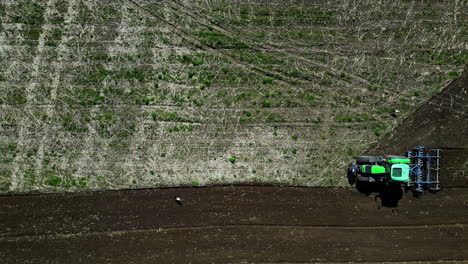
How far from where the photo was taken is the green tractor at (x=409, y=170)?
28.2ft

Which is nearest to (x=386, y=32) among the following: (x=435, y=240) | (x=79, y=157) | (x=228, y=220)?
(x=435, y=240)

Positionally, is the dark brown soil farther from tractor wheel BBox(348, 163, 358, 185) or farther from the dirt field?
tractor wheel BBox(348, 163, 358, 185)

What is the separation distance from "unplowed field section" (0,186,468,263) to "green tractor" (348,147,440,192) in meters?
0.37

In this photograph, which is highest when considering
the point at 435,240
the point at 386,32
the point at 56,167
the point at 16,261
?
the point at 386,32

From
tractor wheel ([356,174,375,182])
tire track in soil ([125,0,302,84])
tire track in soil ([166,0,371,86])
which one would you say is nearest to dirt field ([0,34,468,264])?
tractor wheel ([356,174,375,182])

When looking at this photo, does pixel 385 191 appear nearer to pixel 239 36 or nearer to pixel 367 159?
pixel 367 159

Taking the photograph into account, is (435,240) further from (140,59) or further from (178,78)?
(140,59)

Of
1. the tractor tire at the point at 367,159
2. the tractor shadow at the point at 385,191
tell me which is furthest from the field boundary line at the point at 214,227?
the tractor tire at the point at 367,159

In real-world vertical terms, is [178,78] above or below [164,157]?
above

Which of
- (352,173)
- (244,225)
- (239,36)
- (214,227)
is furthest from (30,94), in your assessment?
(352,173)

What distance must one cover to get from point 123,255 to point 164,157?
2.65m

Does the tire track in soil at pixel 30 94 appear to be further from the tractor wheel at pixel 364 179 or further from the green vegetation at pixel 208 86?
the tractor wheel at pixel 364 179

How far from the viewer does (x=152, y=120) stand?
892 cm

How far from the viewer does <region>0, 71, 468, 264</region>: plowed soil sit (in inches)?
343
